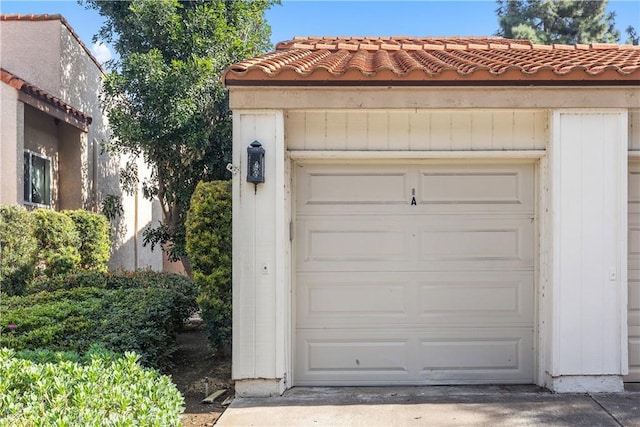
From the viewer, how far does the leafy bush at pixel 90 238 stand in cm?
1008

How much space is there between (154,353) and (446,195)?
3.54m

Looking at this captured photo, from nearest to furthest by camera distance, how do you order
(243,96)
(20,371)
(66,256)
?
(20,371) < (243,96) < (66,256)

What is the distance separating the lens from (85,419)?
9.79 feet

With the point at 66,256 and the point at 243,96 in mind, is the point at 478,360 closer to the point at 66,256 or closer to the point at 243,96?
the point at 243,96

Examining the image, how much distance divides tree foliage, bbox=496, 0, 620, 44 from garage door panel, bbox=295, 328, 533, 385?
19783mm

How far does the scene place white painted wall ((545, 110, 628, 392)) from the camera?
5270mm

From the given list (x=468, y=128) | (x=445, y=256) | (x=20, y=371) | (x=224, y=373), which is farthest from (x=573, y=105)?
(x=20, y=371)

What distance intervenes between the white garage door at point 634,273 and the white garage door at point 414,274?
104 cm

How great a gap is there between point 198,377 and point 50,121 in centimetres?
797

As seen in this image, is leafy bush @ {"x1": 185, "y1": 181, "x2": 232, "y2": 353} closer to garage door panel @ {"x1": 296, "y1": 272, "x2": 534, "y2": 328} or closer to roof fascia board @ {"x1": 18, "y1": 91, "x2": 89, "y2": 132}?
garage door panel @ {"x1": 296, "y1": 272, "x2": 534, "y2": 328}

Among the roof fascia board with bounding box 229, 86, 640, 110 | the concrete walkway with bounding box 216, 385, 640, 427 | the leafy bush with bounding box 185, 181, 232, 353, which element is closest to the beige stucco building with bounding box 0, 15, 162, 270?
the leafy bush with bounding box 185, 181, 232, 353

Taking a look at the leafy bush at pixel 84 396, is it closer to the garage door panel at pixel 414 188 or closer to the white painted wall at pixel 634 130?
the garage door panel at pixel 414 188

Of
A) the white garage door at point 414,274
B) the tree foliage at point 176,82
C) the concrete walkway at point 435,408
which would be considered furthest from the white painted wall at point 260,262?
the tree foliage at point 176,82

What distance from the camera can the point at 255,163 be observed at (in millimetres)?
5199
